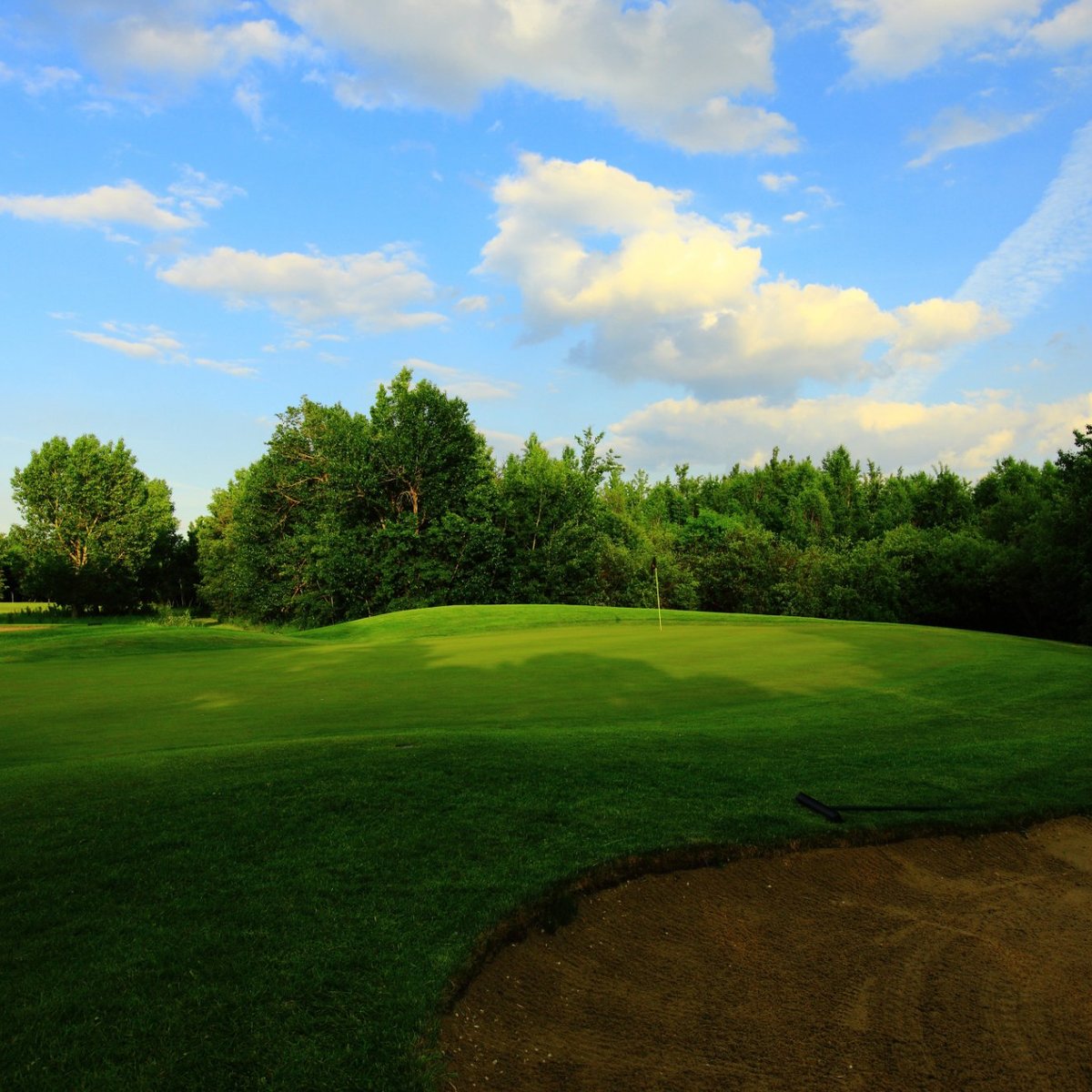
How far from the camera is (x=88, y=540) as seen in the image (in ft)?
225

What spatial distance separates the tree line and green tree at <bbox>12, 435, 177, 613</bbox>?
168 millimetres

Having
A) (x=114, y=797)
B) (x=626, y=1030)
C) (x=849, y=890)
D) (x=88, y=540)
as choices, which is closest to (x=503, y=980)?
(x=626, y=1030)

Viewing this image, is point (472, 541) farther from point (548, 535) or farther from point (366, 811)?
point (366, 811)

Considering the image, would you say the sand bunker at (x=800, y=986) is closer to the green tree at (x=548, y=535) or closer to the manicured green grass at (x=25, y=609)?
the green tree at (x=548, y=535)

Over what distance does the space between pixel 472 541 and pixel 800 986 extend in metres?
53.0

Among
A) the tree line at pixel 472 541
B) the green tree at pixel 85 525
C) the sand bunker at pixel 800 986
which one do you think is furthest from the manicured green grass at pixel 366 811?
the green tree at pixel 85 525

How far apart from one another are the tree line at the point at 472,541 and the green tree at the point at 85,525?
0.55ft

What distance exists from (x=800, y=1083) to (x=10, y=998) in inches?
171

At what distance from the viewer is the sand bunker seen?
413 centimetres

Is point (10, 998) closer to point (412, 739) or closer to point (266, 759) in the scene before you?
point (266, 759)

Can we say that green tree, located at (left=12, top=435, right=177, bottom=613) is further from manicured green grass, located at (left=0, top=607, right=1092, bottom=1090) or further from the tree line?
manicured green grass, located at (left=0, top=607, right=1092, bottom=1090)

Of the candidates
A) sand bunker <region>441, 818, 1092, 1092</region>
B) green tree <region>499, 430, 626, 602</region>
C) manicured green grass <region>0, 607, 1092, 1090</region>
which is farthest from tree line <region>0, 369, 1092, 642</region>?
sand bunker <region>441, 818, 1092, 1092</region>

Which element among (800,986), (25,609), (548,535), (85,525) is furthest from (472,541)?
(800,986)

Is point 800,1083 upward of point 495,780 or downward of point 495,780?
downward
